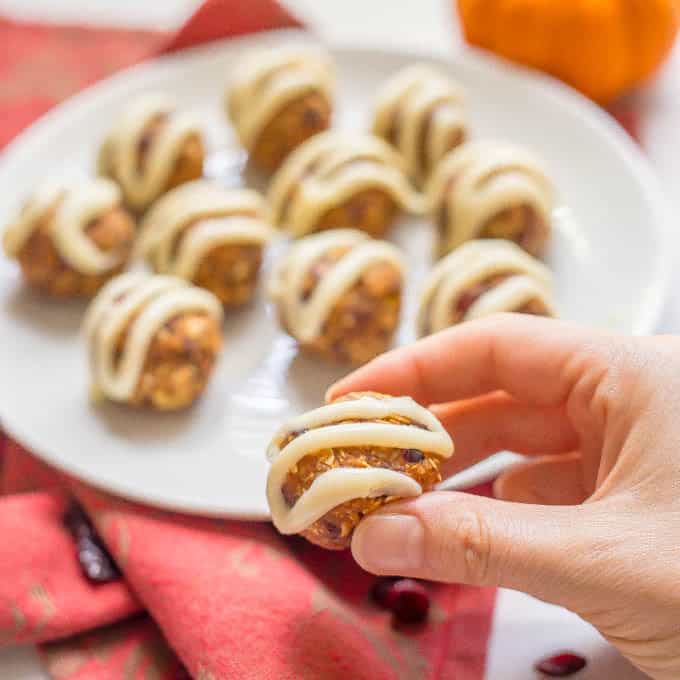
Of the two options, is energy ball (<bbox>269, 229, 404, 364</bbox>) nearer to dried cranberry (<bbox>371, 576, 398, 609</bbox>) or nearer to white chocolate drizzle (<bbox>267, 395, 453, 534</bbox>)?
dried cranberry (<bbox>371, 576, 398, 609</bbox>)

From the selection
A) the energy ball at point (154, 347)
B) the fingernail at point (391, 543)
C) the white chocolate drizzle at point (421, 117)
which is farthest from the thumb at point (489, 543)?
the white chocolate drizzle at point (421, 117)

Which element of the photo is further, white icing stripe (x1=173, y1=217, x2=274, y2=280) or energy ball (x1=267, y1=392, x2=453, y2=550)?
white icing stripe (x1=173, y1=217, x2=274, y2=280)

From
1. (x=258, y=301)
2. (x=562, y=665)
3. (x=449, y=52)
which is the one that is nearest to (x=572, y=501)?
(x=562, y=665)

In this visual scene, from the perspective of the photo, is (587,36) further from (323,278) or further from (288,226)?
(323,278)

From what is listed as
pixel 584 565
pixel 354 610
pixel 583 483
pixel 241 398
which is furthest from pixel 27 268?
pixel 584 565

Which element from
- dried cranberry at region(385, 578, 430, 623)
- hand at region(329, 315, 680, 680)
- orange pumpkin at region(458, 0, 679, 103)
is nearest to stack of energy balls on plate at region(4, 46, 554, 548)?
orange pumpkin at region(458, 0, 679, 103)

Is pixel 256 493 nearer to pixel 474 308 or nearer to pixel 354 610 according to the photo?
pixel 354 610

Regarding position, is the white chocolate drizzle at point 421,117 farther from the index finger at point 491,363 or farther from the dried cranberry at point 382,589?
the dried cranberry at point 382,589
